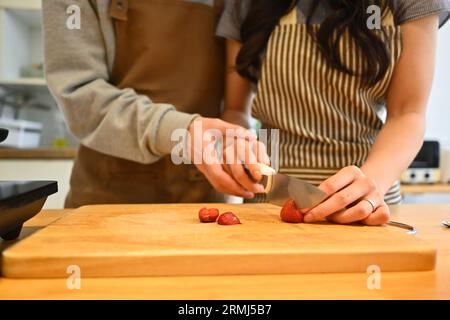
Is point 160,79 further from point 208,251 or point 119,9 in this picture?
point 208,251

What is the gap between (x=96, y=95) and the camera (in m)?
0.85

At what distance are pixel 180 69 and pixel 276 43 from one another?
9.0 inches

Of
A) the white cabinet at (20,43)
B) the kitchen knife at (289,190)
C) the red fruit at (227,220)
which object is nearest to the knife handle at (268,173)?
the kitchen knife at (289,190)

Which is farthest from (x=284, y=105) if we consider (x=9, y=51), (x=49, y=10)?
(x=9, y=51)

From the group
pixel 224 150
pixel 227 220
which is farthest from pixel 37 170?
pixel 227 220

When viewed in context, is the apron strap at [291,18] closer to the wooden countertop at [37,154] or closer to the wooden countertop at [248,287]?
the wooden countertop at [248,287]

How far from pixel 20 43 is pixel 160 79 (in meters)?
1.74

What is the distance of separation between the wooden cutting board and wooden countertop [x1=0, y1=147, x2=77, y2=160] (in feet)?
4.45

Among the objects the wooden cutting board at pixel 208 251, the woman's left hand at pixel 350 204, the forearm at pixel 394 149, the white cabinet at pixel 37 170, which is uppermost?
the forearm at pixel 394 149

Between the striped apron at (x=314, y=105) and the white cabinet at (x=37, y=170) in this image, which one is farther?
the white cabinet at (x=37, y=170)

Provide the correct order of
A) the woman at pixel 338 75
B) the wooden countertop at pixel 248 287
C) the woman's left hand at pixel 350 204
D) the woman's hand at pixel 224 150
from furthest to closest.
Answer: the woman at pixel 338 75 < the woman's hand at pixel 224 150 < the woman's left hand at pixel 350 204 < the wooden countertop at pixel 248 287

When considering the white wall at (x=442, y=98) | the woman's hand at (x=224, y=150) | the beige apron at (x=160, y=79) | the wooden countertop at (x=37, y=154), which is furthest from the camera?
the white wall at (x=442, y=98)

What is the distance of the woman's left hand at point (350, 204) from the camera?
63cm
